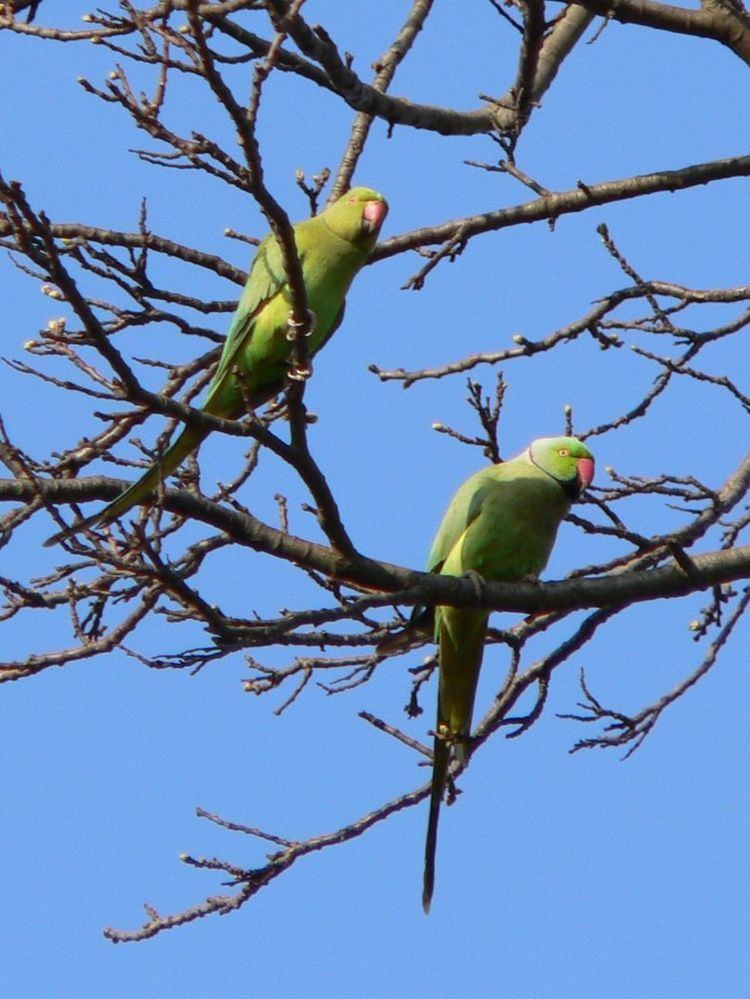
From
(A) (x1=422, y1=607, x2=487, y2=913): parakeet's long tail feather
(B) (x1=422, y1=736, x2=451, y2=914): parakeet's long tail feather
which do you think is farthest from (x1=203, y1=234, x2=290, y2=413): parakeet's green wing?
(B) (x1=422, y1=736, x2=451, y2=914): parakeet's long tail feather

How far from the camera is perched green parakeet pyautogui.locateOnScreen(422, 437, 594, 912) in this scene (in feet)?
15.4

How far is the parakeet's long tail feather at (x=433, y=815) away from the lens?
4664 millimetres

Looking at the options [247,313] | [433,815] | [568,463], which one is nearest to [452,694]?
[433,815]

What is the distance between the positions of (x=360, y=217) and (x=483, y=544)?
128cm

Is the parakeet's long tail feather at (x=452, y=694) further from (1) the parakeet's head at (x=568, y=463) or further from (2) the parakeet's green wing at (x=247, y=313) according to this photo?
(2) the parakeet's green wing at (x=247, y=313)

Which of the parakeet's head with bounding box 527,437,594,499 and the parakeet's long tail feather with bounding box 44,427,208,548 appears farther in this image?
the parakeet's head with bounding box 527,437,594,499

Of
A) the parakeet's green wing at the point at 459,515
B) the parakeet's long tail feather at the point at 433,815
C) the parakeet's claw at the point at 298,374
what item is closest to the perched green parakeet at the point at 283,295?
the parakeet's green wing at the point at 459,515

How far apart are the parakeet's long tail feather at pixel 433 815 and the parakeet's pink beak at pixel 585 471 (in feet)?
3.63

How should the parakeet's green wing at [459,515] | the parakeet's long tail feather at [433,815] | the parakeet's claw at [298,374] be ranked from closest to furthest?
the parakeet's claw at [298,374]
the parakeet's long tail feather at [433,815]
the parakeet's green wing at [459,515]

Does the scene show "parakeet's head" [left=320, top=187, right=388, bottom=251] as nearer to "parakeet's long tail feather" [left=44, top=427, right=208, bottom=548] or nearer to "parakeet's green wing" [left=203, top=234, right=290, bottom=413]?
"parakeet's green wing" [left=203, top=234, right=290, bottom=413]

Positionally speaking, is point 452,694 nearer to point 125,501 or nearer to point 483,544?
point 483,544

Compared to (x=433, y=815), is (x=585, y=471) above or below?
above

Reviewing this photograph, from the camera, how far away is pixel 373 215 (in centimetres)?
493

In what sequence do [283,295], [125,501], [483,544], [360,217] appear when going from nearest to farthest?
[125,501] → [283,295] → [483,544] → [360,217]
